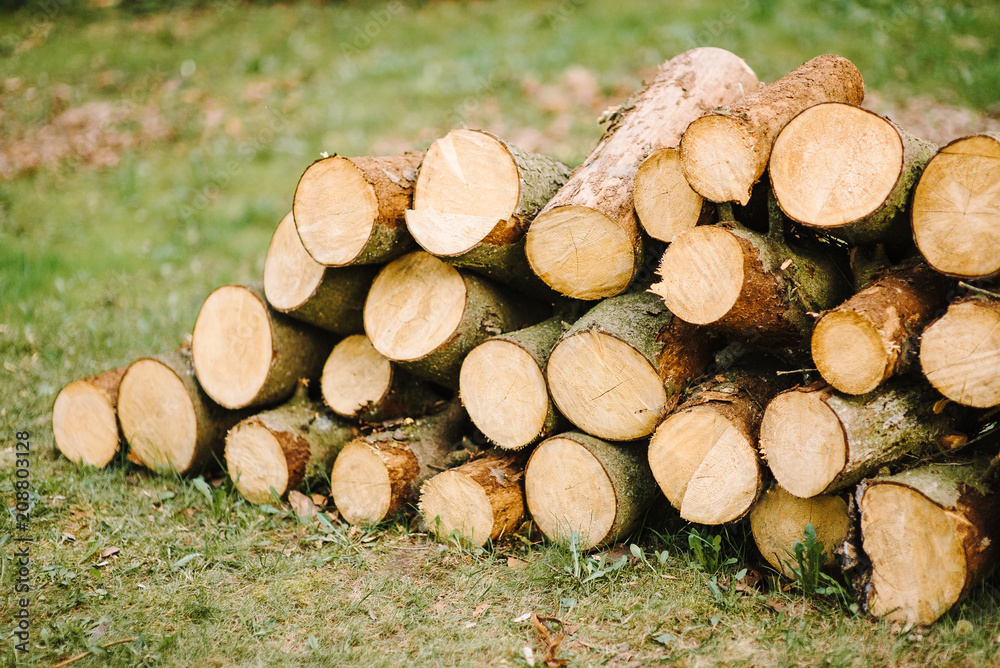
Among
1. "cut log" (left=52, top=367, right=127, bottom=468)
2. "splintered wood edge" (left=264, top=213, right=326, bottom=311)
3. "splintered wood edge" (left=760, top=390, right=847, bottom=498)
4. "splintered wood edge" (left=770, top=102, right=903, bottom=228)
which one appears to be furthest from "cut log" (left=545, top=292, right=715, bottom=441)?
"cut log" (left=52, top=367, right=127, bottom=468)

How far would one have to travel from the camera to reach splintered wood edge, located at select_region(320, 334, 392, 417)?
11.6 feet

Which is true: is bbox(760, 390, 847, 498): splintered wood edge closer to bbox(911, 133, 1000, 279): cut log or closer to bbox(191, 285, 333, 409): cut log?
bbox(911, 133, 1000, 279): cut log

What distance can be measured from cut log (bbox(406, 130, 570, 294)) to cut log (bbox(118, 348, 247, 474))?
1566 millimetres

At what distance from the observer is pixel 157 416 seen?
379cm

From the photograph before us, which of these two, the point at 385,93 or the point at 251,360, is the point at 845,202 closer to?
the point at 251,360

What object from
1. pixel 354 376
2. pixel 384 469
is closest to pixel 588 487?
pixel 384 469

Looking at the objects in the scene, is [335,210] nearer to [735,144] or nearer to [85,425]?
[735,144]

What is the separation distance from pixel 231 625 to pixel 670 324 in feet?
6.67

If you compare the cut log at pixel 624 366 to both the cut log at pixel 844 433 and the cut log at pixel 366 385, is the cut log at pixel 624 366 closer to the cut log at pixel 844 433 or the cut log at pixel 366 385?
the cut log at pixel 844 433

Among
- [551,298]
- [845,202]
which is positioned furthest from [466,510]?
[845,202]

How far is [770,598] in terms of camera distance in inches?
107

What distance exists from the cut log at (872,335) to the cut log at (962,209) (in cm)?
16

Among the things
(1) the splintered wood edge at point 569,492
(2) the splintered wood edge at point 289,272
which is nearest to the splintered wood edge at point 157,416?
(2) the splintered wood edge at point 289,272

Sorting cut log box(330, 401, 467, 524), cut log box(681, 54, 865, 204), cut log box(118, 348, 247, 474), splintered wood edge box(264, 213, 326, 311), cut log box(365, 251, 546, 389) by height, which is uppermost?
cut log box(681, 54, 865, 204)
